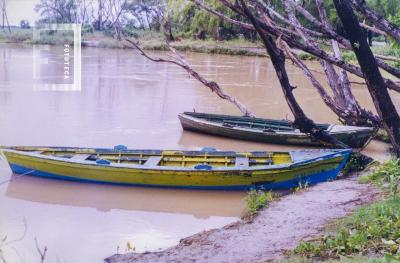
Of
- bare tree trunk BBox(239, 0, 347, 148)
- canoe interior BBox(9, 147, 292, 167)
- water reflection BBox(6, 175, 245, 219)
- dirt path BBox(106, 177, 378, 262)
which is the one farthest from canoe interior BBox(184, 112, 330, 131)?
bare tree trunk BBox(239, 0, 347, 148)

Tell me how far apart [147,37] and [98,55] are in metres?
8.55

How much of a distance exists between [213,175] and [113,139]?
4478mm

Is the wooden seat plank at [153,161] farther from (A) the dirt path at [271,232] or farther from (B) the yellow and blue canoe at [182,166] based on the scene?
(A) the dirt path at [271,232]

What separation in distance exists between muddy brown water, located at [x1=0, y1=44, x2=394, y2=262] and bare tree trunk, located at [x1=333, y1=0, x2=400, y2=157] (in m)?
3.56

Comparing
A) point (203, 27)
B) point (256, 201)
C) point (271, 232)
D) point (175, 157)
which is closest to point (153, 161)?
point (175, 157)

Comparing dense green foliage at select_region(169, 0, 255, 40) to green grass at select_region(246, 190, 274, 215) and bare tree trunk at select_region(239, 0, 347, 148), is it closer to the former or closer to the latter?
green grass at select_region(246, 190, 274, 215)

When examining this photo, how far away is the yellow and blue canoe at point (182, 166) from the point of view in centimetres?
736

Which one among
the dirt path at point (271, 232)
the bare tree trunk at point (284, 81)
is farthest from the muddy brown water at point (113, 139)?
the bare tree trunk at point (284, 81)

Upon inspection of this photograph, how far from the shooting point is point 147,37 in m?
40.5

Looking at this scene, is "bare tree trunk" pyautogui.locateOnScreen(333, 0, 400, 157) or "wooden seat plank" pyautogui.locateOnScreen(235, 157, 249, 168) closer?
"bare tree trunk" pyautogui.locateOnScreen(333, 0, 400, 157)

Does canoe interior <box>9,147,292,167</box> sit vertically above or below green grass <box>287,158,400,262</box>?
below

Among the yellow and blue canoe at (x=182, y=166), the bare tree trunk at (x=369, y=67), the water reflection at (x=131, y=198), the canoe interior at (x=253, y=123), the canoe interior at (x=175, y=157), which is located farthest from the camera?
the canoe interior at (x=253, y=123)

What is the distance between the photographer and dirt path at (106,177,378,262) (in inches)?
185

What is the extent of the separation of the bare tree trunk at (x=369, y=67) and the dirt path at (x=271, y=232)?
1716 millimetres
